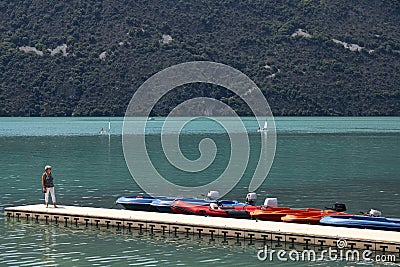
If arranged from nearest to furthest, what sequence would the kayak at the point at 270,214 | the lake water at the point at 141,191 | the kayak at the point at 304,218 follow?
the lake water at the point at 141,191 < the kayak at the point at 304,218 < the kayak at the point at 270,214

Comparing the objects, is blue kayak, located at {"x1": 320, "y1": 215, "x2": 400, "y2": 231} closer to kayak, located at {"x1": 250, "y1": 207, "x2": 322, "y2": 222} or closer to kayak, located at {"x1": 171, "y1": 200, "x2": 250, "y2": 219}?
kayak, located at {"x1": 250, "y1": 207, "x2": 322, "y2": 222}

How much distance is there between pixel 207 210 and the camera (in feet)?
103

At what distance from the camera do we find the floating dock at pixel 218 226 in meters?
26.1

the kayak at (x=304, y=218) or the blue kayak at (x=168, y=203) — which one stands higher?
the blue kayak at (x=168, y=203)

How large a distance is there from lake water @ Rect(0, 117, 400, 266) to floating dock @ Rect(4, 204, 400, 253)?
514 millimetres

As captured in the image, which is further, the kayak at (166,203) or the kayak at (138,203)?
the kayak at (138,203)

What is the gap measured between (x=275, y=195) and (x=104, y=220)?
43.5 ft

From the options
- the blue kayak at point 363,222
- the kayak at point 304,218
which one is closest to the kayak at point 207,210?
the kayak at point 304,218

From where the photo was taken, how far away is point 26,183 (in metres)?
47.2

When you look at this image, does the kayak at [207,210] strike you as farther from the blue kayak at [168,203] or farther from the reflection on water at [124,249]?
the reflection on water at [124,249]

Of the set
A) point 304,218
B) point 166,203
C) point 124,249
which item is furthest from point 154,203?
point 304,218

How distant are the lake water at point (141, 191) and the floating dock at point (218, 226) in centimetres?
51

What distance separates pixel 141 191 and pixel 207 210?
13.1 metres

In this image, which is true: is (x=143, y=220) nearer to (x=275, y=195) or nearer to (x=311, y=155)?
(x=275, y=195)
